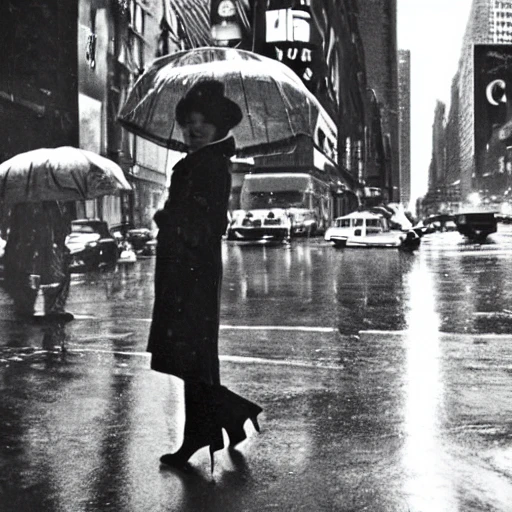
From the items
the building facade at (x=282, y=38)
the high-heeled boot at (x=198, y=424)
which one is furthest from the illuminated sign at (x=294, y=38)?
the high-heeled boot at (x=198, y=424)

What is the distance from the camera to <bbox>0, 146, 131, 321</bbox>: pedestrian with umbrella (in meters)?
7.13

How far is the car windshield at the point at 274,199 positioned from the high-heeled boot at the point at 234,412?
7917 mm

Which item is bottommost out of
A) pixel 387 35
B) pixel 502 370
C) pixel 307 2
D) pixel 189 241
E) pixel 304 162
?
pixel 502 370

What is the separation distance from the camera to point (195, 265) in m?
3.34

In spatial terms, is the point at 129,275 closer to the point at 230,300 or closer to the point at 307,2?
the point at 230,300

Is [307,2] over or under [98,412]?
over

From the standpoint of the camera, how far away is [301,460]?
3537 millimetres

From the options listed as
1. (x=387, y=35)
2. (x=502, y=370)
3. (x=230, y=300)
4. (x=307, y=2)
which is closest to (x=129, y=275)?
(x=230, y=300)

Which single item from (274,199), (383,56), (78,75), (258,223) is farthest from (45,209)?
(383,56)

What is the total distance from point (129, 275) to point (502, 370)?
242 inches

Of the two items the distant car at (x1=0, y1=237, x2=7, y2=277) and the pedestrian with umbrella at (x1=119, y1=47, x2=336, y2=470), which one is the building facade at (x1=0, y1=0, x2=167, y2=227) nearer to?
the distant car at (x1=0, y1=237, x2=7, y2=277)

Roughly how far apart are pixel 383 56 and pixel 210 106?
338ft

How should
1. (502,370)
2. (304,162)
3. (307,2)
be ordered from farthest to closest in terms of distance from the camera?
1. (307,2)
2. (304,162)
3. (502,370)

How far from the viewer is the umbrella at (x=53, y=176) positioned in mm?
7094
